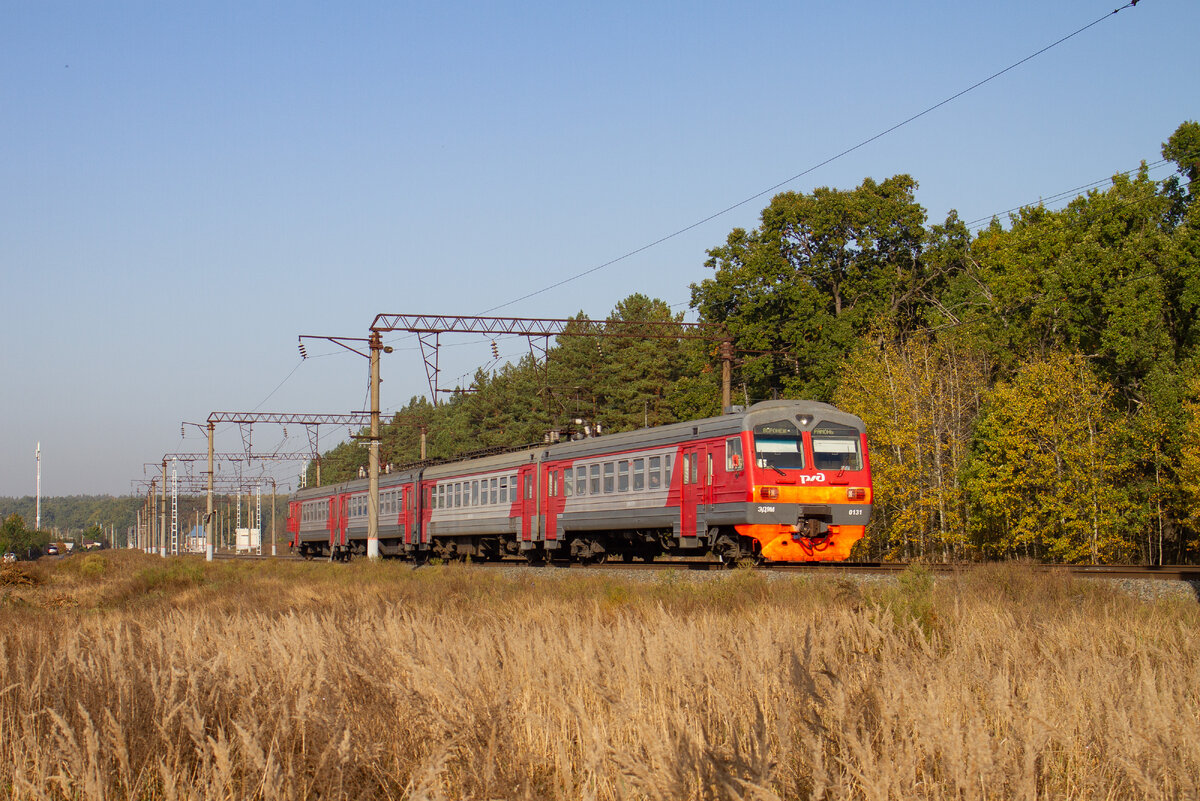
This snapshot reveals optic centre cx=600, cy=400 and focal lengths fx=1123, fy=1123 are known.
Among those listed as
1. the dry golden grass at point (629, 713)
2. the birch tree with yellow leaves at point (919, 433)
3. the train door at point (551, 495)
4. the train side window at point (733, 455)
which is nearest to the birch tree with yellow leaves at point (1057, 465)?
the birch tree with yellow leaves at point (919, 433)

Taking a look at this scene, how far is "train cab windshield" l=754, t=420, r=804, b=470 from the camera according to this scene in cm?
2192

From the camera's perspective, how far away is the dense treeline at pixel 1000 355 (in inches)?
1319

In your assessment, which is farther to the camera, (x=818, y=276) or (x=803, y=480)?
(x=818, y=276)

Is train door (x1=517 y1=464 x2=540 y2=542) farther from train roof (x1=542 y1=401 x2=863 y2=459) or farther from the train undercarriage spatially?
train roof (x1=542 y1=401 x2=863 y2=459)

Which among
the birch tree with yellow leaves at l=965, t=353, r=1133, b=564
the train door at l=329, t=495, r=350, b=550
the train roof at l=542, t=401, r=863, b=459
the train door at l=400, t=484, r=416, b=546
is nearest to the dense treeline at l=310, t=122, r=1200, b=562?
the birch tree with yellow leaves at l=965, t=353, r=1133, b=564

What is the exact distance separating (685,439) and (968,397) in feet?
64.6

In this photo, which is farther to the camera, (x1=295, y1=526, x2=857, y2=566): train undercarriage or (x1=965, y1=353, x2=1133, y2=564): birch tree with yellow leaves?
(x1=965, y1=353, x2=1133, y2=564): birch tree with yellow leaves

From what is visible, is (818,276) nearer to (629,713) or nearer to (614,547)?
(614,547)

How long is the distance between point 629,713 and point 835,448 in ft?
58.6

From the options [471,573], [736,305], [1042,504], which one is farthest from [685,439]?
[736,305]

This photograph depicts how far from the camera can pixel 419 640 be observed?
8.28 metres

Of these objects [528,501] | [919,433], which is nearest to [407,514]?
[528,501]

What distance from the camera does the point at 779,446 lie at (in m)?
22.2

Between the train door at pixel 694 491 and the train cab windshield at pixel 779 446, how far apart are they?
1418mm
